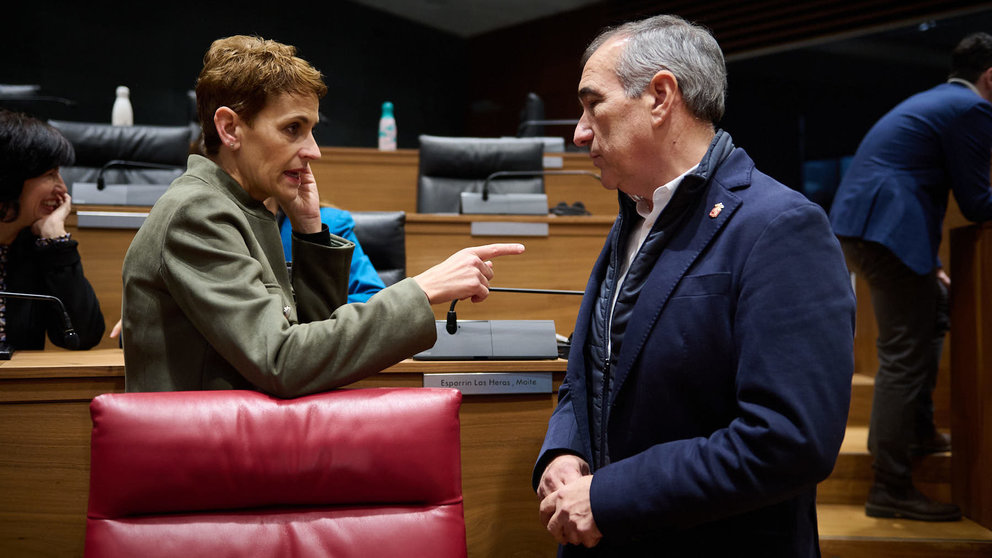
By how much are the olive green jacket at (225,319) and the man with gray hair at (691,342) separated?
26 cm

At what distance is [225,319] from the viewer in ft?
3.23

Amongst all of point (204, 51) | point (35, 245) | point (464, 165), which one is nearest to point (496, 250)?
point (35, 245)

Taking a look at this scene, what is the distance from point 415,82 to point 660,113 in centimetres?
553

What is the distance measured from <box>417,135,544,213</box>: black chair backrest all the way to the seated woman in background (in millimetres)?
1955

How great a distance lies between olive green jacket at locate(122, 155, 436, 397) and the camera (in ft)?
3.25

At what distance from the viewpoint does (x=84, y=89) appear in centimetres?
480

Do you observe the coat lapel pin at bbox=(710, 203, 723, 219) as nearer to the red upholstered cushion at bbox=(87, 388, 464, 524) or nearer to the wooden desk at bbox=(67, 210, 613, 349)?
the red upholstered cushion at bbox=(87, 388, 464, 524)

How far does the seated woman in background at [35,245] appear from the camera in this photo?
1729mm

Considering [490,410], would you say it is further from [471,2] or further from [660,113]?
[471,2]

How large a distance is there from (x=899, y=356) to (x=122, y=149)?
3.13 m

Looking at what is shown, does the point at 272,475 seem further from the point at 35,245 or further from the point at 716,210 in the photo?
the point at 35,245

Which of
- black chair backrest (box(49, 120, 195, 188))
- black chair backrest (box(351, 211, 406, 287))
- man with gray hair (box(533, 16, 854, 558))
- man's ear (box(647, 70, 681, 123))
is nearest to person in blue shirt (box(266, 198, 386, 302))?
black chair backrest (box(351, 211, 406, 287))

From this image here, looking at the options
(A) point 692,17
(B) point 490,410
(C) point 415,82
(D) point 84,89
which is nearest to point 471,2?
(C) point 415,82

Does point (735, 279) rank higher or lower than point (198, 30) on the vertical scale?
lower
